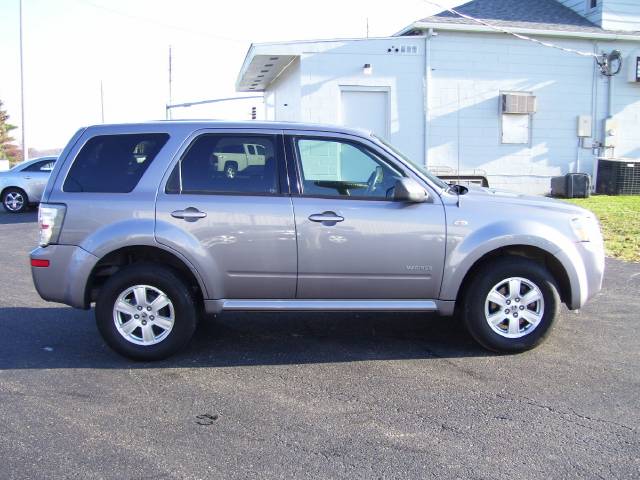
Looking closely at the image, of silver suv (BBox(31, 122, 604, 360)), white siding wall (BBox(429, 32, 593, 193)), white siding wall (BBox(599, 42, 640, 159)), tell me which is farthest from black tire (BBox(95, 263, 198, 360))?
white siding wall (BBox(599, 42, 640, 159))

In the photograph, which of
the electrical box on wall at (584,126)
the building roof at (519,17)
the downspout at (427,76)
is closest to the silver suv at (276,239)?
the downspout at (427,76)

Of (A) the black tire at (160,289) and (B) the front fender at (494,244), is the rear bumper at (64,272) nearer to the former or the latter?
(A) the black tire at (160,289)

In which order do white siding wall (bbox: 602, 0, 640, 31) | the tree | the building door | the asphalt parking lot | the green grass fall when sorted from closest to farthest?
the asphalt parking lot < the green grass < the building door < white siding wall (bbox: 602, 0, 640, 31) < the tree

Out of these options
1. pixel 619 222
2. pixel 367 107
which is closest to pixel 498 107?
pixel 367 107

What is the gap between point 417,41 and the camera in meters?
17.5

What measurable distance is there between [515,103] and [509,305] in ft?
46.1

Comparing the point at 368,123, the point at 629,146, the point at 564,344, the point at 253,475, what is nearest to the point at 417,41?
the point at 368,123

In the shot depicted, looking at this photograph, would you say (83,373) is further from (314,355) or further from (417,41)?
(417,41)

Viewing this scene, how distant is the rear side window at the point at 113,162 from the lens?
5.33 m

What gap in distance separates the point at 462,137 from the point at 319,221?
13897 millimetres

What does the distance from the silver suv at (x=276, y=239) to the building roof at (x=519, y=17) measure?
13.1 meters

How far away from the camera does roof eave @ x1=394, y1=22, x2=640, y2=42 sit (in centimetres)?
1727

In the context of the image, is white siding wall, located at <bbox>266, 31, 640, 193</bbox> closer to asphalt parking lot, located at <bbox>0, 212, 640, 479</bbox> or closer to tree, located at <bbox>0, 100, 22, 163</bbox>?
asphalt parking lot, located at <bbox>0, 212, 640, 479</bbox>

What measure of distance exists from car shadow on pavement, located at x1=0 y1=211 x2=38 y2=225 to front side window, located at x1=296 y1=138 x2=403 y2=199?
12.1 metres
